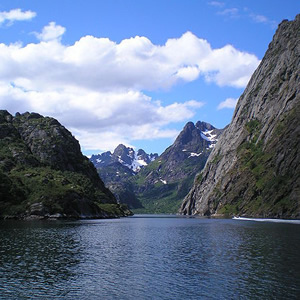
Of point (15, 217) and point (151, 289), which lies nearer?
point (151, 289)

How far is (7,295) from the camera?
3850 centimetres

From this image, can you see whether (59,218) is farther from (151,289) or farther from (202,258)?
(151,289)

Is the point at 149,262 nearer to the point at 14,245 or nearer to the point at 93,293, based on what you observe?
the point at 93,293

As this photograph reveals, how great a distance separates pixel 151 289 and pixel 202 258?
23.1 meters

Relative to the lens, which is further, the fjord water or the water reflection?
the water reflection

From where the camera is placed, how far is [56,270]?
5216cm

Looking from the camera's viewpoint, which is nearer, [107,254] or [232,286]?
[232,286]

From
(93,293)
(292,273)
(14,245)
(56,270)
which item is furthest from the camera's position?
(14,245)

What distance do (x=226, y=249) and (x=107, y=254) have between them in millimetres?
25349

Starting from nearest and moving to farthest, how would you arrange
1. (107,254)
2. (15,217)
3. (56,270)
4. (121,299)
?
(121,299)
(56,270)
(107,254)
(15,217)

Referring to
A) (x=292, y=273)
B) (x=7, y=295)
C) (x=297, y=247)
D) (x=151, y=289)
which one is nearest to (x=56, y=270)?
(x=7, y=295)

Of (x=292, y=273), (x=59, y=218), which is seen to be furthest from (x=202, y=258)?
(x=59, y=218)

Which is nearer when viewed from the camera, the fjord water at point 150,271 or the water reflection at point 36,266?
the fjord water at point 150,271

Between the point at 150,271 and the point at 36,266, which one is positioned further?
the point at 36,266
